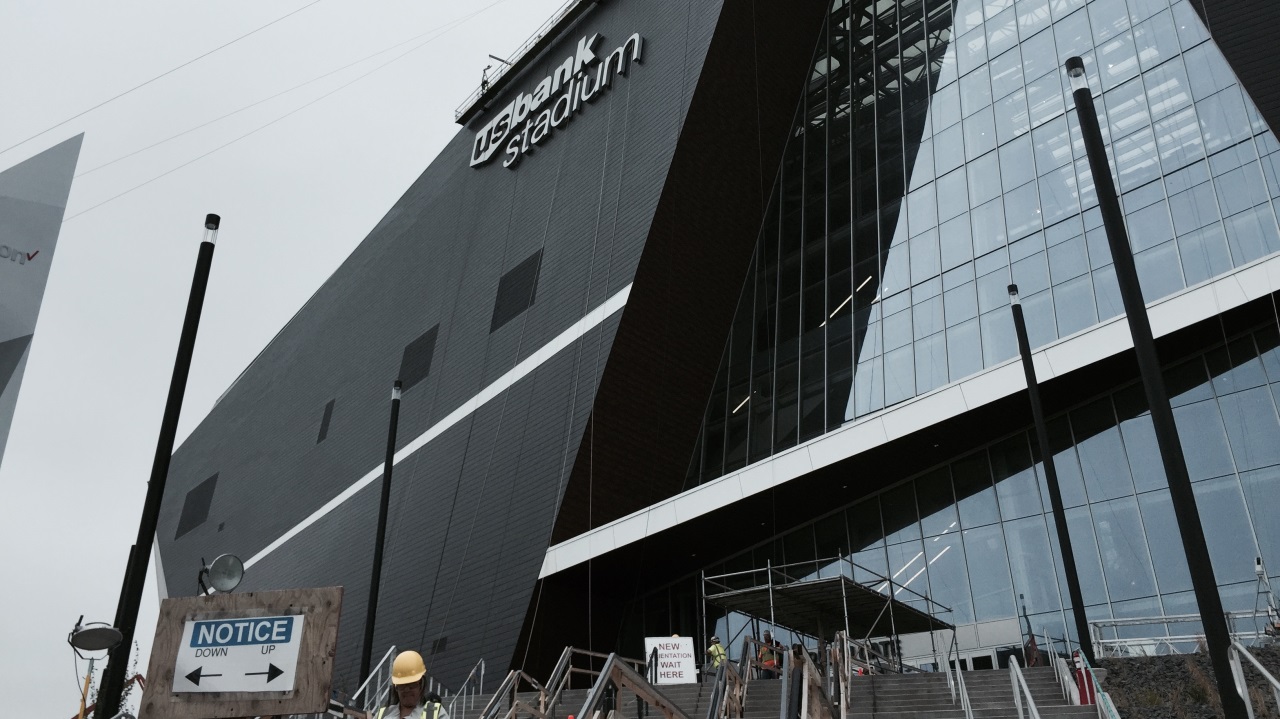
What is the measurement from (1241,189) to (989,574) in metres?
8.67

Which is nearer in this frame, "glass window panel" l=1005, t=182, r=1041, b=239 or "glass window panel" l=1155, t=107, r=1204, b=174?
"glass window panel" l=1155, t=107, r=1204, b=174

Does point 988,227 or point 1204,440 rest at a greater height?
point 988,227

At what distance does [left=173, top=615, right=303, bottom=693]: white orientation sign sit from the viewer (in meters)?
4.30

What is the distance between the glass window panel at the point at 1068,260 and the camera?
70.3 ft

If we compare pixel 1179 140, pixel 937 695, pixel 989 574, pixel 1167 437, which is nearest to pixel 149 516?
pixel 1167 437

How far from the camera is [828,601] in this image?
21.8 m

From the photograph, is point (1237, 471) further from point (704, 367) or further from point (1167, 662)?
point (704, 367)

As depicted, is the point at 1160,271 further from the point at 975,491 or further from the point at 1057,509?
the point at 1057,509

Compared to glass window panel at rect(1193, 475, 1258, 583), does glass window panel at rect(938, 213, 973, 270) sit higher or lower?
higher

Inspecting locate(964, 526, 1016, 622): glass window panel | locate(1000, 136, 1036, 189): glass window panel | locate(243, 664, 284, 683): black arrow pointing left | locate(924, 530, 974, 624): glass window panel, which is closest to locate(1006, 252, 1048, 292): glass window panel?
locate(1000, 136, 1036, 189): glass window panel

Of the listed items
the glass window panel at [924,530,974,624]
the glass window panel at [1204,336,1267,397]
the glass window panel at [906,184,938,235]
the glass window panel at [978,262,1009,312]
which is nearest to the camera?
the glass window panel at [1204,336,1267,397]

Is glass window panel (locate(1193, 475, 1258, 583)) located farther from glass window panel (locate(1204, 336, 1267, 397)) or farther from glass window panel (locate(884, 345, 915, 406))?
glass window panel (locate(884, 345, 915, 406))

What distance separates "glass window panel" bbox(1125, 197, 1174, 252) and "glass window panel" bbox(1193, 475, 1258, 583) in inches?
192

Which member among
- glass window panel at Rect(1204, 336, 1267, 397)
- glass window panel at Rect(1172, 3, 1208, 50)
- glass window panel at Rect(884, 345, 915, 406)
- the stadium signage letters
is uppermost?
the stadium signage letters
